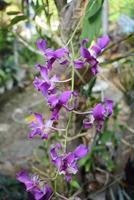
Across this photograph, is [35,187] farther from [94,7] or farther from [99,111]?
[94,7]

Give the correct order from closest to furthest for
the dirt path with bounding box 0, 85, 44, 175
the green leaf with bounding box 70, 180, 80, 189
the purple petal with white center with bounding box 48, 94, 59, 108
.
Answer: the purple petal with white center with bounding box 48, 94, 59, 108 → the green leaf with bounding box 70, 180, 80, 189 → the dirt path with bounding box 0, 85, 44, 175

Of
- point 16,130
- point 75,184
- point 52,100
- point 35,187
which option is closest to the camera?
point 52,100

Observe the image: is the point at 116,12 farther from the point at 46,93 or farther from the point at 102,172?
the point at 46,93

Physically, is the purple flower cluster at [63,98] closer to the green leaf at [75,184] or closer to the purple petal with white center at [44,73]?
the purple petal with white center at [44,73]

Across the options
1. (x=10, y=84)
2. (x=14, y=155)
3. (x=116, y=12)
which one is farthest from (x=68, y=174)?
(x=116, y=12)

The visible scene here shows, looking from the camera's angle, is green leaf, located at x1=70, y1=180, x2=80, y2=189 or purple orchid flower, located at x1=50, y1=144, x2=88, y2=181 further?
green leaf, located at x1=70, y1=180, x2=80, y2=189

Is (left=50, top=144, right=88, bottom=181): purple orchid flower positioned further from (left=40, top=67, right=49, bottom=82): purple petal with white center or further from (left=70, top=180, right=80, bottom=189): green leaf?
(left=70, top=180, right=80, bottom=189): green leaf

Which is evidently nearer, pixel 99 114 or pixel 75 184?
pixel 99 114

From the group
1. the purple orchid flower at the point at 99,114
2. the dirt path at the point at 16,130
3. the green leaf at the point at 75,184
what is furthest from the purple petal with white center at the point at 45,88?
the dirt path at the point at 16,130

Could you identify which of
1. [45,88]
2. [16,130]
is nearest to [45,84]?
[45,88]

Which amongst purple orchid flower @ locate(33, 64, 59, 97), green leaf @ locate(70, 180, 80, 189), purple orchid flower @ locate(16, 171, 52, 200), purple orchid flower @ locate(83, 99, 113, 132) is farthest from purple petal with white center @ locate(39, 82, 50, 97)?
green leaf @ locate(70, 180, 80, 189)

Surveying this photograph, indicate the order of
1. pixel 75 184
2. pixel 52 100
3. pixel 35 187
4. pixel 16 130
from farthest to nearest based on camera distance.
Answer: pixel 16 130 < pixel 75 184 < pixel 35 187 < pixel 52 100
